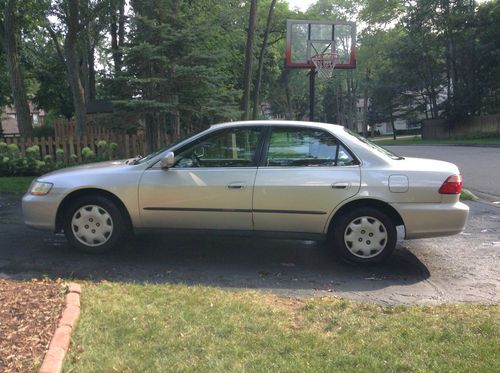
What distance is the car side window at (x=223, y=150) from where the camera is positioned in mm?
5980

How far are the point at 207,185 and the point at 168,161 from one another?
505mm

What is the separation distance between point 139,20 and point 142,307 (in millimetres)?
10248

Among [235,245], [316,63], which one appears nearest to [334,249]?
[235,245]

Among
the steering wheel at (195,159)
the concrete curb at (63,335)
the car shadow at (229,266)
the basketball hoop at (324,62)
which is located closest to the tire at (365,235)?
the car shadow at (229,266)

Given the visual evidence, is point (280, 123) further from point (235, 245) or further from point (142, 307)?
point (142, 307)

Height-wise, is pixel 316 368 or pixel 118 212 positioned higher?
pixel 118 212

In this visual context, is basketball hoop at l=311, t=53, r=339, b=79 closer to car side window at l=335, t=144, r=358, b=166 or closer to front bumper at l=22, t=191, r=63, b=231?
car side window at l=335, t=144, r=358, b=166

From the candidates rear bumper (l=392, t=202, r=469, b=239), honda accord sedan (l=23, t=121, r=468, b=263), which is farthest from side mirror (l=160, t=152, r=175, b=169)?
rear bumper (l=392, t=202, r=469, b=239)

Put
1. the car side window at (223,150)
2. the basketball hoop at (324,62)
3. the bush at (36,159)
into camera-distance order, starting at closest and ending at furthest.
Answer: the car side window at (223,150)
the bush at (36,159)
the basketball hoop at (324,62)

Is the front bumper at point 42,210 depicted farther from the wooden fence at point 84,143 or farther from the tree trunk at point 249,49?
the tree trunk at point 249,49

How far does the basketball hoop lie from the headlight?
11.0 metres

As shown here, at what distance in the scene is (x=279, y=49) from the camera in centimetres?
3338

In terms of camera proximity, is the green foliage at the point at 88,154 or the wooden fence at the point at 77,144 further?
the wooden fence at the point at 77,144

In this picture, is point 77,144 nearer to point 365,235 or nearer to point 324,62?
point 324,62
